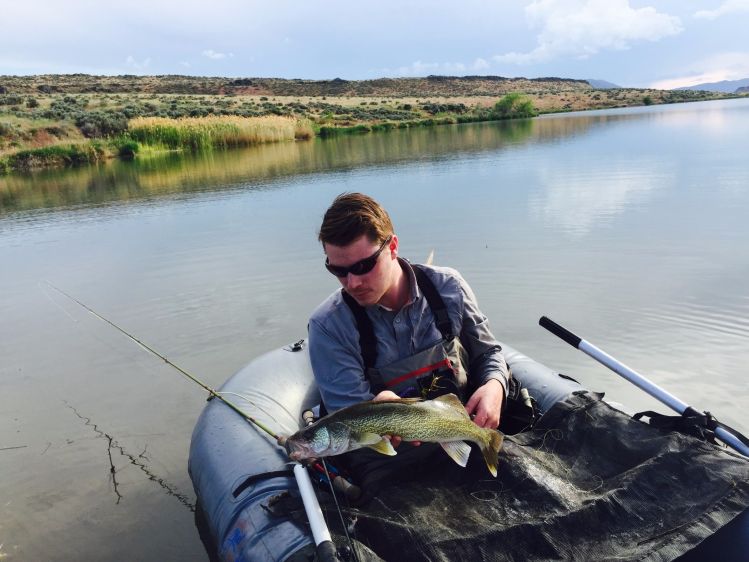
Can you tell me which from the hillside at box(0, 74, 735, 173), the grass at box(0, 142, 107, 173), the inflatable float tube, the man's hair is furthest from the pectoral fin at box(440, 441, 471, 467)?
the grass at box(0, 142, 107, 173)

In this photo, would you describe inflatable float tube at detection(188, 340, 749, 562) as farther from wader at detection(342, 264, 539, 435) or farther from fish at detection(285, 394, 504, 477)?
wader at detection(342, 264, 539, 435)

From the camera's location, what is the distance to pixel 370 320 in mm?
2758

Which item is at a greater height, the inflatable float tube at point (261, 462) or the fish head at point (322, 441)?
the fish head at point (322, 441)

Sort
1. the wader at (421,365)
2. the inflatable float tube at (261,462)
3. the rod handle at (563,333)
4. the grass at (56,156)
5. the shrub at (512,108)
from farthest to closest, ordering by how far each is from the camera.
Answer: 1. the shrub at (512,108)
2. the grass at (56,156)
3. the rod handle at (563,333)
4. the wader at (421,365)
5. the inflatable float tube at (261,462)

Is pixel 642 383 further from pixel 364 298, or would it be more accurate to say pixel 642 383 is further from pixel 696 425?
pixel 364 298

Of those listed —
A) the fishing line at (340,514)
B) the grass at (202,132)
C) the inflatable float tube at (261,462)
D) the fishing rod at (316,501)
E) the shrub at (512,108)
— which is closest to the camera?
the fishing rod at (316,501)

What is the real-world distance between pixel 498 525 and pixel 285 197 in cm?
1348

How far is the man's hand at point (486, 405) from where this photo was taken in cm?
265

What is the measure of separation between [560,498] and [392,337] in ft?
3.35

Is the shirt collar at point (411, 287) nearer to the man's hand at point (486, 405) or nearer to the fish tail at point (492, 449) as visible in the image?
the man's hand at point (486, 405)

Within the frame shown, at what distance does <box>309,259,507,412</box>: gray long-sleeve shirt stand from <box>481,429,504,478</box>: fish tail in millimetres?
404

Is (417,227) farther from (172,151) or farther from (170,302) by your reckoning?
(172,151)

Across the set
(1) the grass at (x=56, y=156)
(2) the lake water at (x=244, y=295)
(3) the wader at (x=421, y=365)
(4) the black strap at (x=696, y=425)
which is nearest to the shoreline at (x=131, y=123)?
(1) the grass at (x=56, y=156)

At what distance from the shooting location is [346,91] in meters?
86.2
